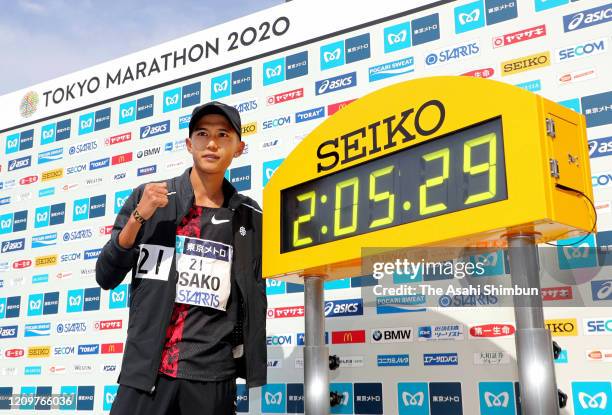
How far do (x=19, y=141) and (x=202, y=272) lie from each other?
13.0 feet

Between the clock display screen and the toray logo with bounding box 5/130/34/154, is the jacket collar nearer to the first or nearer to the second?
the clock display screen

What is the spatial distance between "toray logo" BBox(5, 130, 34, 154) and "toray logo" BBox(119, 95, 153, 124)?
44.3 inches

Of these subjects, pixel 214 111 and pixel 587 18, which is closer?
pixel 214 111

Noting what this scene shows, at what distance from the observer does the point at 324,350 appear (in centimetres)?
238

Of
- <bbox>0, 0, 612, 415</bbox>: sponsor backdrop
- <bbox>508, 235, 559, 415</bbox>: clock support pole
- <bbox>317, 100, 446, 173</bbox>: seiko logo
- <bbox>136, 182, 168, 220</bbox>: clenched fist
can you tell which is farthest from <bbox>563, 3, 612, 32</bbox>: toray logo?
<bbox>136, 182, 168, 220</bbox>: clenched fist

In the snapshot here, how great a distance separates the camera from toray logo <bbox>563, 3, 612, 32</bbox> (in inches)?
113

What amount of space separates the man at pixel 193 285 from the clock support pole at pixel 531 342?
103 cm

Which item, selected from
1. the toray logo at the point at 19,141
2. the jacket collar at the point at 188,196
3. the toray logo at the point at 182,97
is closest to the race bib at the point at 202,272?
the jacket collar at the point at 188,196

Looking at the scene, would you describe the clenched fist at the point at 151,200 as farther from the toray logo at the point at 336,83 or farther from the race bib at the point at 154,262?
the toray logo at the point at 336,83

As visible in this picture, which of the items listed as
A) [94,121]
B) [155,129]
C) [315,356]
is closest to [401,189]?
[315,356]

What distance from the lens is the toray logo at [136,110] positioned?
4.60 meters

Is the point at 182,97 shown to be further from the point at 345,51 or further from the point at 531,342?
the point at 531,342

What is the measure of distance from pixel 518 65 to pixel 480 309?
1.34 meters

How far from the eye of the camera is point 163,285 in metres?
2.17
